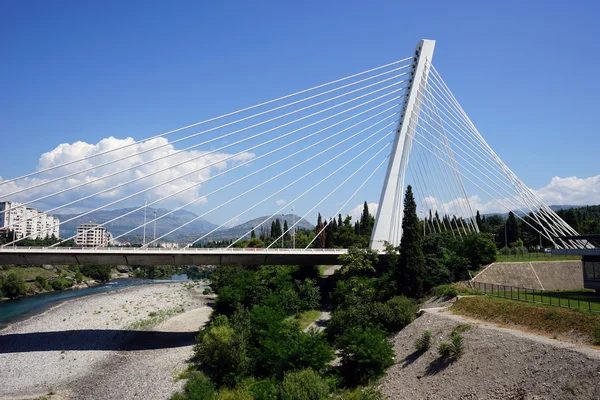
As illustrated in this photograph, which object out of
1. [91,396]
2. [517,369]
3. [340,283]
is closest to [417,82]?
[340,283]

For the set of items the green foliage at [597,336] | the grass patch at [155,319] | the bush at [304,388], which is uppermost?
the green foliage at [597,336]

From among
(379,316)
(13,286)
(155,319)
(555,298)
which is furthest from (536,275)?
(13,286)

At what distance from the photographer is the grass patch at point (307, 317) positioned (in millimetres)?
36931

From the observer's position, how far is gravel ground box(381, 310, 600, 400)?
15.7 meters

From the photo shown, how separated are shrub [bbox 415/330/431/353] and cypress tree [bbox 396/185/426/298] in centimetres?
865

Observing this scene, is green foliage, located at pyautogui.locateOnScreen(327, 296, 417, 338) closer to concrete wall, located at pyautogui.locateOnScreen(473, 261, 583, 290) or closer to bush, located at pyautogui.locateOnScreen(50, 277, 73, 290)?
concrete wall, located at pyautogui.locateOnScreen(473, 261, 583, 290)

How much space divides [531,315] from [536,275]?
49.6 ft

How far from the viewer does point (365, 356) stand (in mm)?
22656

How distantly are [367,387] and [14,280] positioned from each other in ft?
194

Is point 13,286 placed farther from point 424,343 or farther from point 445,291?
point 424,343

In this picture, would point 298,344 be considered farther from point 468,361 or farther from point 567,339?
point 567,339

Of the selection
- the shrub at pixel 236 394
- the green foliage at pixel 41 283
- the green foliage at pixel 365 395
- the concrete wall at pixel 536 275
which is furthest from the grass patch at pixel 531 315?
the green foliage at pixel 41 283

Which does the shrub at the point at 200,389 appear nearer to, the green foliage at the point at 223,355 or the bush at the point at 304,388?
the green foliage at the point at 223,355

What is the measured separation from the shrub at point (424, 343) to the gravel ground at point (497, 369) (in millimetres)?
312
